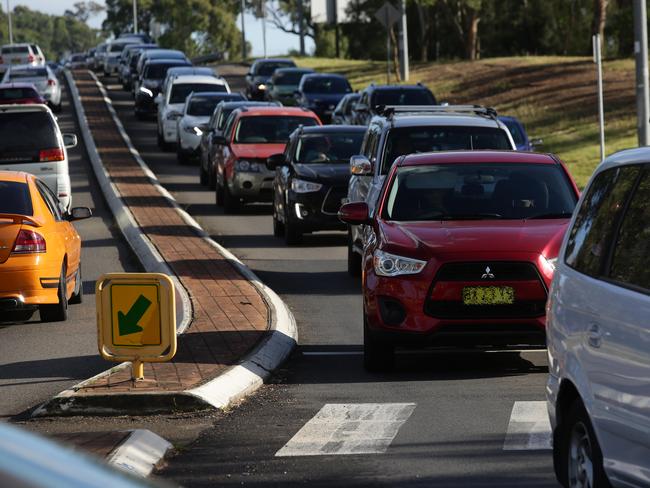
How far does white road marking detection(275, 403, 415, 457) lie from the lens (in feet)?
27.7

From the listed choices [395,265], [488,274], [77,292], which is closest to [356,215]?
[395,265]

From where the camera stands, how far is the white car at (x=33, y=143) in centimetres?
2211

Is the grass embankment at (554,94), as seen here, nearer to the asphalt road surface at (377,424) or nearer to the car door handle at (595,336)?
the asphalt road surface at (377,424)

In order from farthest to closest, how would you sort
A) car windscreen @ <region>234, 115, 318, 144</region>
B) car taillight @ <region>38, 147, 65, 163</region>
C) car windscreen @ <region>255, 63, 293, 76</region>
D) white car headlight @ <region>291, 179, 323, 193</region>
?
car windscreen @ <region>255, 63, 293, 76</region> < car windscreen @ <region>234, 115, 318, 144</region> < car taillight @ <region>38, 147, 65, 163</region> < white car headlight @ <region>291, 179, 323, 193</region>

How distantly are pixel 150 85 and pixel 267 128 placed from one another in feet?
89.6

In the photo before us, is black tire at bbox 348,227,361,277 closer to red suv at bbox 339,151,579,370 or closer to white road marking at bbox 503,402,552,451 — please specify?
red suv at bbox 339,151,579,370

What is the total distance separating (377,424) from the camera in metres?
9.18

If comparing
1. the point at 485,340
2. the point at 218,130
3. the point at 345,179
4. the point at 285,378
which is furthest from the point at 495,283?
the point at 218,130

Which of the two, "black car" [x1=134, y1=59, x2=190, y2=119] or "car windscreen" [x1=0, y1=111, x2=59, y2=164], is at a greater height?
"car windscreen" [x1=0, y1=111, x2=59, y2=164]

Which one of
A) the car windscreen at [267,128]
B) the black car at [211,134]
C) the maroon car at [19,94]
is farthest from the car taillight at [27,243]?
the maroon car at [19,94]

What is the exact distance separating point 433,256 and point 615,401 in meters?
5.22

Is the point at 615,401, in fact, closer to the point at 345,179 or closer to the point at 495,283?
the point at 495,283

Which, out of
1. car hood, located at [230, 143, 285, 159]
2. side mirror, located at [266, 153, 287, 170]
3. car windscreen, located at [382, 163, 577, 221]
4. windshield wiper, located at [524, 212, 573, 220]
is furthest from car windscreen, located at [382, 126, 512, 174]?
car hood, located at [230, 143, 285, 159]

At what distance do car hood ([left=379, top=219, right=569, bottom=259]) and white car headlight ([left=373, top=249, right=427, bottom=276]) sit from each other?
6 cm
